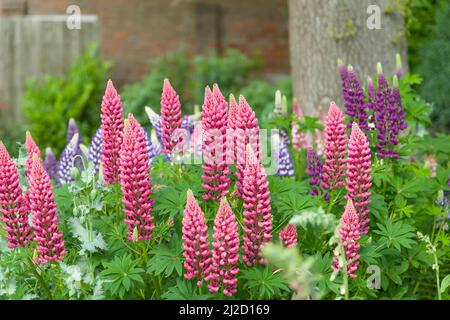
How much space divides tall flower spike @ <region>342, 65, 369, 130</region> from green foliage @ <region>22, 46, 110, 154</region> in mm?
6163

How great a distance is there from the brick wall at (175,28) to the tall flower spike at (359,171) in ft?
35.9

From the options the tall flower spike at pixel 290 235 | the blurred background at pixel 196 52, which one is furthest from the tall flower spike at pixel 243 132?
the blurred background at pixel 196 52

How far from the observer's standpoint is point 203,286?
12.8 feet

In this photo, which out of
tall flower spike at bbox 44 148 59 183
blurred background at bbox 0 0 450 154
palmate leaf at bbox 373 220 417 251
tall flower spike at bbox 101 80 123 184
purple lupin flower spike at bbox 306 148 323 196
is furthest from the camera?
blurred background at bbox 0 0 450 154

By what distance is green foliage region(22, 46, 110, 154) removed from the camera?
1059cm

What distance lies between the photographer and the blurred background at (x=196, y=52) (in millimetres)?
7555

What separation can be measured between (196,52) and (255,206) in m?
11.2

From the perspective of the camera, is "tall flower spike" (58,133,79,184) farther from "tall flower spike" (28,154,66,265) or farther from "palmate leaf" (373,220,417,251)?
"palmate leaf" (373,220,417,251)

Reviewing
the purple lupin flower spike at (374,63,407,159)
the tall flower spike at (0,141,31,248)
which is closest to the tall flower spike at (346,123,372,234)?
the purple lupin flower spike at (374,63,407,159)

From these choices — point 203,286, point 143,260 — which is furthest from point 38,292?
point 203,286

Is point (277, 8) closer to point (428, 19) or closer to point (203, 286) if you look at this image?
point (428, 19)

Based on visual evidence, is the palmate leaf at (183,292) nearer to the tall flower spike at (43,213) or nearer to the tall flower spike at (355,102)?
the tall flower spike at (43,213)

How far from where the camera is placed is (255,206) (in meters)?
3.73
